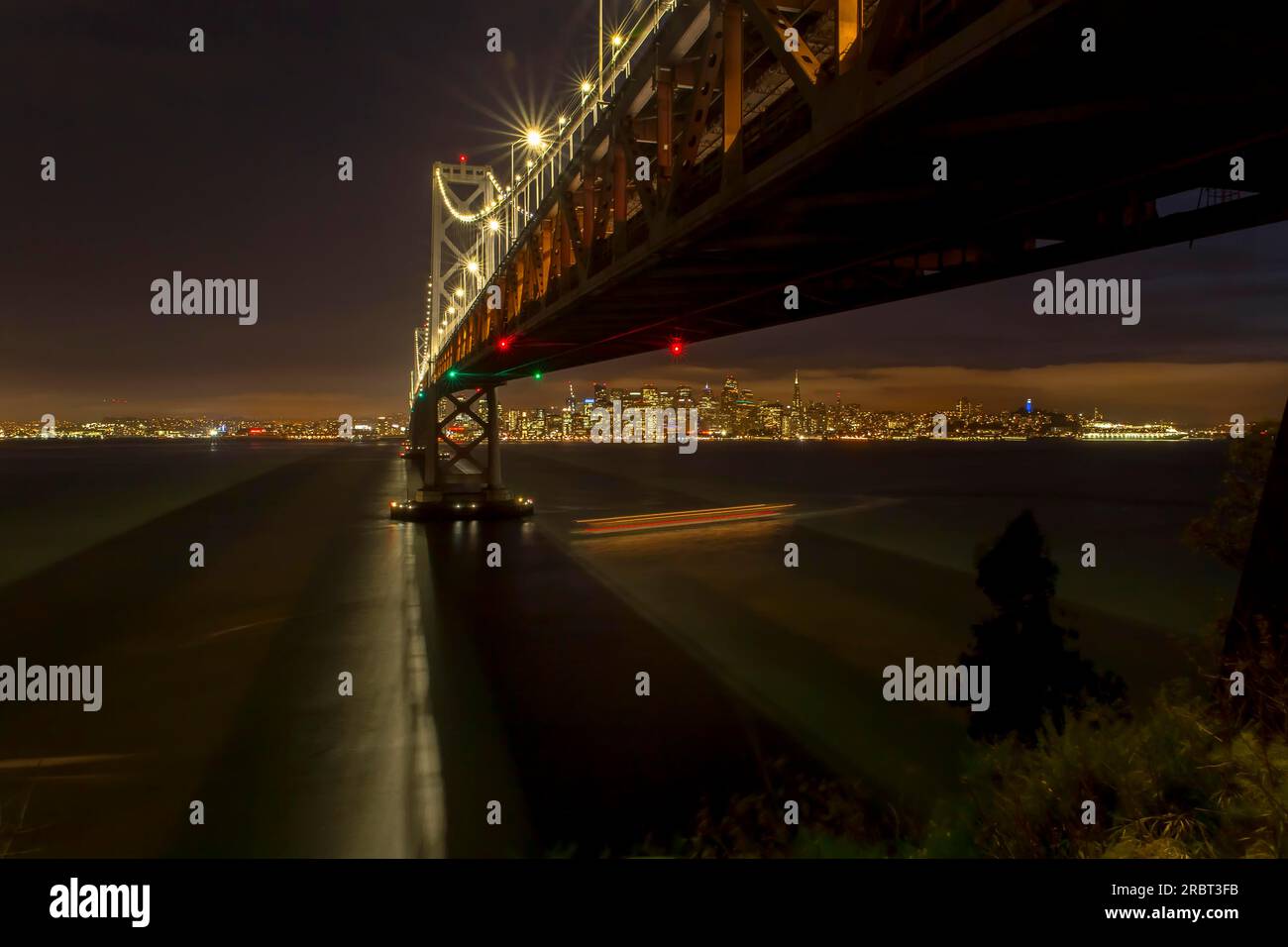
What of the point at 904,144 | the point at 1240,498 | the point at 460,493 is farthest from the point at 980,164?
the point at 460,493

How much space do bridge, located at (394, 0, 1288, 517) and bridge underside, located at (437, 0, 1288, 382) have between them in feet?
0.06

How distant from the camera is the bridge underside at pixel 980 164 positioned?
12.5 feet

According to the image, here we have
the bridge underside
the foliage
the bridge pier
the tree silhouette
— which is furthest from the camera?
the bridge pier

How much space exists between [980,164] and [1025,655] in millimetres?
4824

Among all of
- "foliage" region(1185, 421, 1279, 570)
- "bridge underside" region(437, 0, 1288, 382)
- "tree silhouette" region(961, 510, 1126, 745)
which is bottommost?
"tree silhouette" region(961, 510, 1126, 745)

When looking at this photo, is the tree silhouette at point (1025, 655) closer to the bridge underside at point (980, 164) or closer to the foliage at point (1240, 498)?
the foliage at point (1240, 498)

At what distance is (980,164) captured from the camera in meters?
5.46

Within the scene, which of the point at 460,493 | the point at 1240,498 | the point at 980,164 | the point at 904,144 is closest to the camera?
the point at 904,144

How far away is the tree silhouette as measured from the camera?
25.6 feet

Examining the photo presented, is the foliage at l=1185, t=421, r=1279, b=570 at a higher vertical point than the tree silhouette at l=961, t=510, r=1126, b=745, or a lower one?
higher

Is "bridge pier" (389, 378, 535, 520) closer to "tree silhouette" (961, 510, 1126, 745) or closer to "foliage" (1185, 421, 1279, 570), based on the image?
"tree silhouette" (961, 510, 1126, 745)

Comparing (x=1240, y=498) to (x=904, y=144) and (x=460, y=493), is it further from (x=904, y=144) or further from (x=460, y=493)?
(x=460, y=493)

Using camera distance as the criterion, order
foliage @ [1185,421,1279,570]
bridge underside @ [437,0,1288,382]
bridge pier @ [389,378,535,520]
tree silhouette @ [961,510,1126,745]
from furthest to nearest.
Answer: bridge pier @ [389,378,535,520] < tree silhouette @ [961,510,1126,745] < foliage @ [1185,421,1279,570] < bridge underside @ [437,0,1288,382]

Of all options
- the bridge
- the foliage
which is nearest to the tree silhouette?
the foliage
